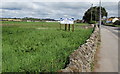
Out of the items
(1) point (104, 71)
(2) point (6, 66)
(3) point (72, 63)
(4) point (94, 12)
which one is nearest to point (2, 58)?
(2) point (6, 66)

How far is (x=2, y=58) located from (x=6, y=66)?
1395mm

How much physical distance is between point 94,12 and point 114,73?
85.3 m

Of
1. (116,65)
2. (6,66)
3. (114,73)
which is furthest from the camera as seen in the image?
(116,65)

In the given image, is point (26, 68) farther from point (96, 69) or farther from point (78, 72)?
point (96, 69)

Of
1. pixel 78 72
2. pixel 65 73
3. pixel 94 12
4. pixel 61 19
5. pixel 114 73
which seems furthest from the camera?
pixel 94 12

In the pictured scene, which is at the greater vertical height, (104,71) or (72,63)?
(72,63)

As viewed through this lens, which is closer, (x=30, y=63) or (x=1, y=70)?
(x=1, y=70)

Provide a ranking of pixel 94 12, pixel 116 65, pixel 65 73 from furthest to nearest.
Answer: pixel 94 12
pixel 116 65
pixel 65 73

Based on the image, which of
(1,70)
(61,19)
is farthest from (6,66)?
(61,19)

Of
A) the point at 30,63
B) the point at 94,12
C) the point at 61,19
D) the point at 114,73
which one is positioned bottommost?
the point at 114,73

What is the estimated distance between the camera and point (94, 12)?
8894 cm

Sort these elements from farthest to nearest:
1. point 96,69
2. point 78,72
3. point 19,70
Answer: point 96,69
point 19,70
point 78,72

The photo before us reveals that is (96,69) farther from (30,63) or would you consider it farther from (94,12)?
(94,12)

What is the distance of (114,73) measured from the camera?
21.3 feet
